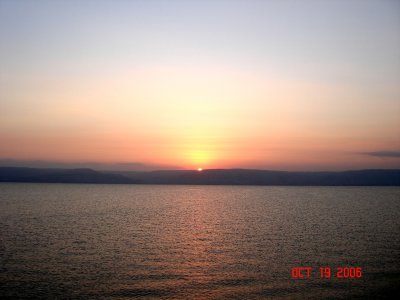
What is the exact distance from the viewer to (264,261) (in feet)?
146

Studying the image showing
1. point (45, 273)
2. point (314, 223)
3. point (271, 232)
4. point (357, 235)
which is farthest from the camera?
point (314, 223)

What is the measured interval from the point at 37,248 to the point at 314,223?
2378 inches

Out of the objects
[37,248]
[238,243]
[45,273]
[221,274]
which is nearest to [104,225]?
[37,248]

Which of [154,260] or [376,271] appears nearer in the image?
[376,271]

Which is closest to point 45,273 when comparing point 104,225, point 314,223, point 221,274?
point 221,274

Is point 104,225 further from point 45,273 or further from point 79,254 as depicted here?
point 45,273

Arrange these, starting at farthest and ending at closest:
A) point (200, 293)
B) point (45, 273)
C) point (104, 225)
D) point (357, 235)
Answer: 1. point (104, 225)
2. point (357, 235)
3. point (45, 273)
4. point (200, 293)
